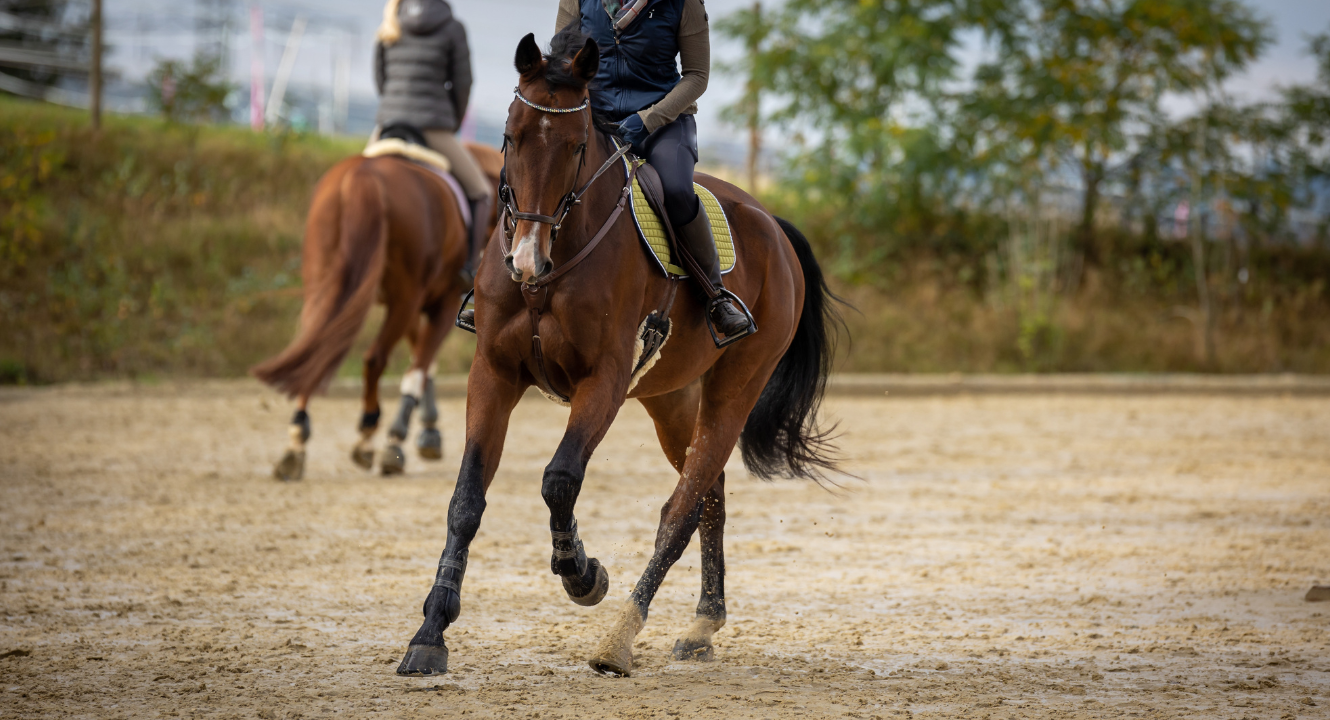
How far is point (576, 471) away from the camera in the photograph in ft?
12.9

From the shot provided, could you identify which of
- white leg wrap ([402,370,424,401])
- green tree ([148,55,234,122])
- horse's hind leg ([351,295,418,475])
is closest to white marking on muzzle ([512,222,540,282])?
horse's hind leg ([351,295,418,475])

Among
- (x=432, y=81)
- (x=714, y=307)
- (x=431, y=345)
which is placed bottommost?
(x=431, y=345)

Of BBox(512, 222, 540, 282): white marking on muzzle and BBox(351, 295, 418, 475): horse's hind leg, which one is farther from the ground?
BBox(512, 222, 540, 282): white marking on muzzle

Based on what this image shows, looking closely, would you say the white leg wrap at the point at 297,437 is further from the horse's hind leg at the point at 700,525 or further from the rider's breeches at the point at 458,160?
the horse's hind leg at the point at 700,525

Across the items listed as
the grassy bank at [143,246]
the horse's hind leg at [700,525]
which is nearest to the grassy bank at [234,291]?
the grassy bank at [143,246]

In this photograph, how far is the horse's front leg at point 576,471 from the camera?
3.93 metres

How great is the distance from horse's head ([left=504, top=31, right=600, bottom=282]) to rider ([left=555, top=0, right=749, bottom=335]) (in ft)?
2.27

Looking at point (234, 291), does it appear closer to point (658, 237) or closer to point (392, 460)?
point (392, 460)

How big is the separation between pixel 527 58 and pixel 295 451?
17.4ft

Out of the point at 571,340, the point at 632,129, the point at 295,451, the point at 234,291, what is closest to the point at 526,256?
the point at 571,340

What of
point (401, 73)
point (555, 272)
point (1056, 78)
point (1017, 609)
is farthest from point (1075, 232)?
point (555, 272)

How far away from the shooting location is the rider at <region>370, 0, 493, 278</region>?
9.06 metres

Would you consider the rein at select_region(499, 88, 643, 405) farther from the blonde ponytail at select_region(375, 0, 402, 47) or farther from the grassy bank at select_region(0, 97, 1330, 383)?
the grassy bank at select_region(0, 97, 1330, 383)

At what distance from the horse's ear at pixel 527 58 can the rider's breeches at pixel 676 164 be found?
877 mm
